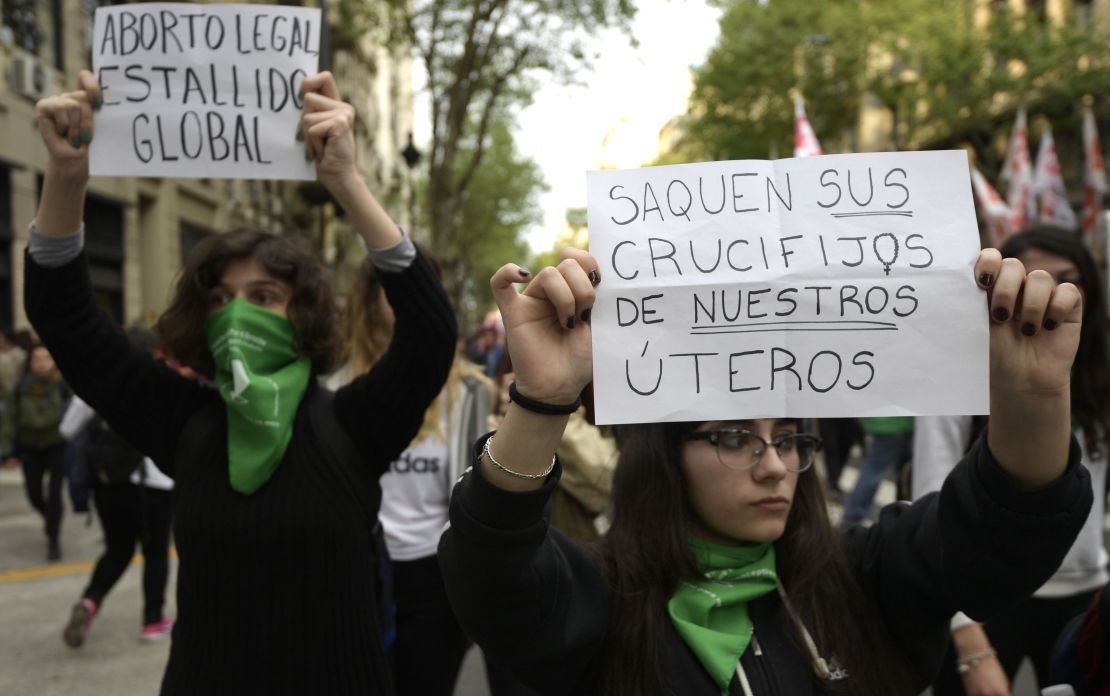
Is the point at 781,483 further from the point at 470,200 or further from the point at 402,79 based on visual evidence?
the point at 402,79

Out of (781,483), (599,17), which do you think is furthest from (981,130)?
Result: (781,483)

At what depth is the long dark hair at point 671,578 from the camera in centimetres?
167

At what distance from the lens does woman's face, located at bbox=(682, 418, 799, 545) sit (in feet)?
5.85

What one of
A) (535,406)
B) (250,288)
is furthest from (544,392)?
(250,288)

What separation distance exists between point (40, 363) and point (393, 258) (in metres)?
6.77

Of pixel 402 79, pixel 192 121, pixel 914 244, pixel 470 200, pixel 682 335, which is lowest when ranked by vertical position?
pixel 682 335

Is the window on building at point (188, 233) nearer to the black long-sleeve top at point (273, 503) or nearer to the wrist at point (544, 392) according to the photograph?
the black long-sleeve top at point (273, 503)

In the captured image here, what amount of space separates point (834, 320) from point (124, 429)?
1.67 metres

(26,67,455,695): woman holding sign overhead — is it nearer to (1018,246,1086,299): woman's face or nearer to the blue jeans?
(1018,246,1086,299): woman's face

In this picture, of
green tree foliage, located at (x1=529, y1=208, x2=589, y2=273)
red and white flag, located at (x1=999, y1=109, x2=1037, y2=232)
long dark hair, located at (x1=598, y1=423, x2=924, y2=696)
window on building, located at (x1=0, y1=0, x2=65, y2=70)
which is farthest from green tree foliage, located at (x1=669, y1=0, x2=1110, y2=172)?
long dark hair, located at (x1=598, y1=423, x2=924, y2=696)

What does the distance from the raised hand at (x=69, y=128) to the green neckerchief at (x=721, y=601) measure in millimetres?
1565

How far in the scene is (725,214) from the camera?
148cm

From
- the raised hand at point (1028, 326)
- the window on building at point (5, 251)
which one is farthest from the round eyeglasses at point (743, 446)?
the window on building at point (5, 251)

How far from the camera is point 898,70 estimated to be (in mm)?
23766
